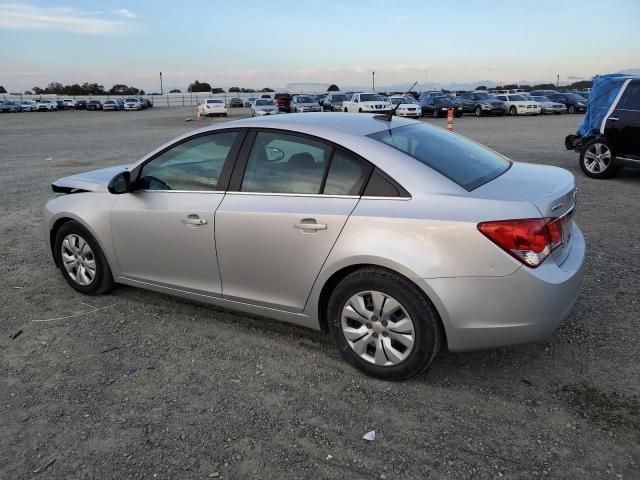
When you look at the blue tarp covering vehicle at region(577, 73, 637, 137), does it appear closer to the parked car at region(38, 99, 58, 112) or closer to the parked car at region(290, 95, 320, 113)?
the parked car at region(290, 95, 320, 113)

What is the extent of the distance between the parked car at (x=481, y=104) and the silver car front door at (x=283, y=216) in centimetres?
3529

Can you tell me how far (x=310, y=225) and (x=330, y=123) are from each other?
805 mm

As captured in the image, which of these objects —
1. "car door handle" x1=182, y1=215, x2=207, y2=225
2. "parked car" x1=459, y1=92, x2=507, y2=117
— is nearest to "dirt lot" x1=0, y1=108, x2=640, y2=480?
"car door handle" x1=182, y1=215, x2=207, y2=225

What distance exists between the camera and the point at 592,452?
8.89ft

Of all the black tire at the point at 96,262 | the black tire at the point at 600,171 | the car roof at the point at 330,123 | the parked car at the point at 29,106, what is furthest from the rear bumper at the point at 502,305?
the parked car at the point at 29,106

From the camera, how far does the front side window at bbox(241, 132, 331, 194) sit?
3.54 meters

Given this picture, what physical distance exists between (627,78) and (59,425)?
10.3 meters

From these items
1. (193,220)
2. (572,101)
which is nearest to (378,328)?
(193,220)

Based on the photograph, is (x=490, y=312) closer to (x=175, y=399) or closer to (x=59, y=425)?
(x=175, y=399)

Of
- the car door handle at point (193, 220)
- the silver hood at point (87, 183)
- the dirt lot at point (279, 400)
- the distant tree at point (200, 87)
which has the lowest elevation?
the dirt lot at point (279, 400)

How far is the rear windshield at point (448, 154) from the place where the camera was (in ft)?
11.1

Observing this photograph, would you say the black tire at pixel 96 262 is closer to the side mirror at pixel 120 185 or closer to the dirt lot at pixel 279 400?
the dirt lot at pixel 279 400

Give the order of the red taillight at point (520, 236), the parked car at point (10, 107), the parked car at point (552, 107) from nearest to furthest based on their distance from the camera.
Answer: the red taillight at point (520, 236) < the parked car at point (552, 107) < the parked car at point (10, 107)

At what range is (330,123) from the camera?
374 cm
